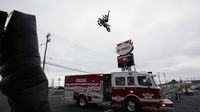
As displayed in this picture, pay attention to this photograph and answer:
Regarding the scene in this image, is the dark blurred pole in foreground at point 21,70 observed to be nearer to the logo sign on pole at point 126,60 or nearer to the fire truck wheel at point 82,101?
the fire truck wheel at point 82,101

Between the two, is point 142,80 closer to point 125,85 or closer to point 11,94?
point 125,85

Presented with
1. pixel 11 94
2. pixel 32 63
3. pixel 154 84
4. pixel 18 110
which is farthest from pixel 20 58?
pixel 154 84

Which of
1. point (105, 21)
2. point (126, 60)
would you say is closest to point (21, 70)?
point (105, 21)

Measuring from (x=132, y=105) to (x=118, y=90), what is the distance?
140 cm

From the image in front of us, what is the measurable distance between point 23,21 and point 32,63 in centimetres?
47

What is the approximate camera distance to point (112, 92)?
41.7ft

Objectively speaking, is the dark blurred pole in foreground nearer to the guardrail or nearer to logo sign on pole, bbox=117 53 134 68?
the guardrail

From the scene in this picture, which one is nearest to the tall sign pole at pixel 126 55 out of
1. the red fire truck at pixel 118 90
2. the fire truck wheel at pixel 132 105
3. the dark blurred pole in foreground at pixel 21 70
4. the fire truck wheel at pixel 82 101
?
the red fire truck at pixel 118 90

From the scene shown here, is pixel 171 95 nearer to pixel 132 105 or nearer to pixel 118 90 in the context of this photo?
pixel 132 105

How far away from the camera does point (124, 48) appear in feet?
75.7

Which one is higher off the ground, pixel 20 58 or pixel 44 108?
pixel 20 58

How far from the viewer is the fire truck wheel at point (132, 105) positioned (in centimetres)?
1148

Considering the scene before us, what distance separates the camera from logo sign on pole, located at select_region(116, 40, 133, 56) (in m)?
22.3

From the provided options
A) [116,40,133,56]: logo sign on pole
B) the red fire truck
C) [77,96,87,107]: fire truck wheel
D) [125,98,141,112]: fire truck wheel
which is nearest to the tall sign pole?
[116,40,133,56]: logo sign on pole
